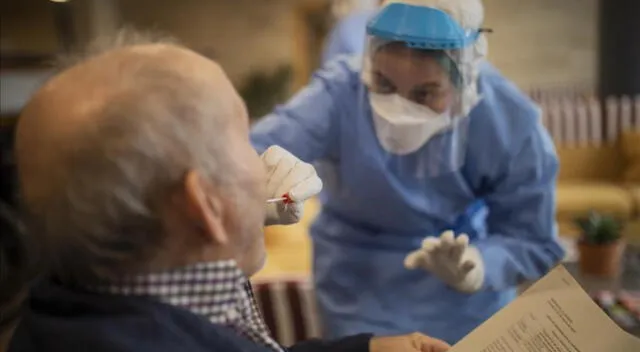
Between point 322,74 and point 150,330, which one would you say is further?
point 322,74

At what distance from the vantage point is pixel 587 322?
0.84 meters

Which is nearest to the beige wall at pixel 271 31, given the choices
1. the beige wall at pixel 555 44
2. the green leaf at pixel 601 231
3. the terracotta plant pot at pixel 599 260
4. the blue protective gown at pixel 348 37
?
the beige wall at pixel 555 44

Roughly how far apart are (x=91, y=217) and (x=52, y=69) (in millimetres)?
174

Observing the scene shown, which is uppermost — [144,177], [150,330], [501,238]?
[144,177]

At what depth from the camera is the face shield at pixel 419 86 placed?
1.10 m

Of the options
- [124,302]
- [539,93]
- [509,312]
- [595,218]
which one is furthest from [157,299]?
[539,93]

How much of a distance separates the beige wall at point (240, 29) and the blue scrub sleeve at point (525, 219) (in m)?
3.84

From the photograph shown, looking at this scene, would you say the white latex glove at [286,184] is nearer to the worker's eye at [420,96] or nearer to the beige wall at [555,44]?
the worker's eye at [420,96]

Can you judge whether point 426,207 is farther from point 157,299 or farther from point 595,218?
point 595,218

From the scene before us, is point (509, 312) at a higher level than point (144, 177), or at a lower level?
lower

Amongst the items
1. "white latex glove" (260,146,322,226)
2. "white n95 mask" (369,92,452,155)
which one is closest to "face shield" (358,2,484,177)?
"white n95 mask" (369,92,452,155)

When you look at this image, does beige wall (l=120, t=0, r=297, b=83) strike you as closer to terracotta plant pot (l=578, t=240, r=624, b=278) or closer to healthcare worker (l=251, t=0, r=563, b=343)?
terracotta plant pot (l=578, t=240, r=624, b=278)

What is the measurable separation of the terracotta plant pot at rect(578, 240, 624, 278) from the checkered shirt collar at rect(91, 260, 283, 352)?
184 centimetres

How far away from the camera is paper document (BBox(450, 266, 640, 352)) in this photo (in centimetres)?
83
